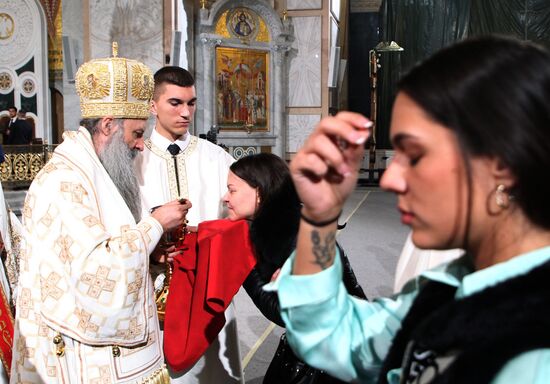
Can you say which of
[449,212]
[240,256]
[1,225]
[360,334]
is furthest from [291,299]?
[1,225]

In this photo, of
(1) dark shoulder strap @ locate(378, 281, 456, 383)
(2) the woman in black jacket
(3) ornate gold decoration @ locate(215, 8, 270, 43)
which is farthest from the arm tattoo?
(3) ornate gold decoration @ locate(215, 8, 270, 43)

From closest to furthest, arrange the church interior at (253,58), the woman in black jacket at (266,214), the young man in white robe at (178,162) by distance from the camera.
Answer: the woman in black jacket at (266,214) < the young man in white robe at (178,162) < the church interior at (253,58)

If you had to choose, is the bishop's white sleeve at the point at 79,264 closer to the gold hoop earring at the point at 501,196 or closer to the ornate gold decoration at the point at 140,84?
the ornate gold decoration at the point at 140,84

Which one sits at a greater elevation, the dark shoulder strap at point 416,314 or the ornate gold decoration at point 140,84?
the ornate gold decoration at point 140,84

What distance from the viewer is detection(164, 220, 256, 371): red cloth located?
262 centimetres

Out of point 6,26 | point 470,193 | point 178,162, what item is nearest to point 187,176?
point 178,162

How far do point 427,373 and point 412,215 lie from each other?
9.3 inches

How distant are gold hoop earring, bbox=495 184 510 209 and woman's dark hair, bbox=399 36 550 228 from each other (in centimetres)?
1

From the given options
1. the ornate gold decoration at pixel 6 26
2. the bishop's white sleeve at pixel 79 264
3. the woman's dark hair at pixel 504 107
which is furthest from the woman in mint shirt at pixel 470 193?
the ornate gold decoration at pixel 6 26

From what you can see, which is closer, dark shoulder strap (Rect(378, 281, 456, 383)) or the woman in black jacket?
dark shoulder strap (Rect(378, 281, 456, 383))

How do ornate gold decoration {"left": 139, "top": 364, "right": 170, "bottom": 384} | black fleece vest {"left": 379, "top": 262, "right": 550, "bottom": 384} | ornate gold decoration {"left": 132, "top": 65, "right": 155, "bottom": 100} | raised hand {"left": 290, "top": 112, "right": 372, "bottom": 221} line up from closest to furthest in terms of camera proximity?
black fleece vest {"left": 379, "top": 262, "right": 550, "bottom": 384} < raised hand {"left": 290, "top": 112, "right": 372, "bottom": 221} < ornate gold decoration {"left": 139, "top": 364, "right": 170, "bottom": 384} < ornate gold decoration {"left": 132, "top": 65, "right": 155, "bottom": 100}

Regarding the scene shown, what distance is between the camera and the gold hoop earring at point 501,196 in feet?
3.03

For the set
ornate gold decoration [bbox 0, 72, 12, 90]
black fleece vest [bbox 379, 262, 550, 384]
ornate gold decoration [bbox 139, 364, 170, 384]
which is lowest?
ornate gold decoration [bbox 139, 364, 170, 384]

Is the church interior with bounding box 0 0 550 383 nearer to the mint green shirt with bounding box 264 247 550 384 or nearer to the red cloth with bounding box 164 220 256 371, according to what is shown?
the red cloth with bounding box 164 220 256 371
